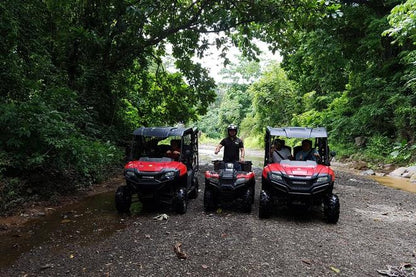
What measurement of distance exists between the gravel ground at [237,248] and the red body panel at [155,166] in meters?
1.02

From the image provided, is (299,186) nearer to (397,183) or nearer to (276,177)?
(276,177)

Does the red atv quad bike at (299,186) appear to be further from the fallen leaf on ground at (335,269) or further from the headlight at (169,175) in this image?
the fallen leaf on ground at (335,269)

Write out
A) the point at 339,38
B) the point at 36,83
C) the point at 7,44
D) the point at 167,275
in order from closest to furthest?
the point at 167,275
the point at 7,44
the point at 36,83
the point at 339,38

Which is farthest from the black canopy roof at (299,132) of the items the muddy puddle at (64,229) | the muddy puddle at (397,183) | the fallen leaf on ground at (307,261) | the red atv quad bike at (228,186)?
the muddy puddle at (397,183)

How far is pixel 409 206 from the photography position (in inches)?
331

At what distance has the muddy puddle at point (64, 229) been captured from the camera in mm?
5207

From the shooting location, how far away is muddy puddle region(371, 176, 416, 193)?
446 inches

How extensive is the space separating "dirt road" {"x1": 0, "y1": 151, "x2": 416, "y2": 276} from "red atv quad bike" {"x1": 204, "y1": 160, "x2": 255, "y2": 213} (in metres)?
0.30

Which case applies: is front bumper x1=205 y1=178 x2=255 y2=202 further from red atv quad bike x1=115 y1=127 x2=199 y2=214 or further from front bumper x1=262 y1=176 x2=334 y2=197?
front bumper x1=262 y1=176 x2=334 y2=197

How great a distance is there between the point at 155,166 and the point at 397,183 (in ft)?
33.4

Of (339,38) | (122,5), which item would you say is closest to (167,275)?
(122,5)

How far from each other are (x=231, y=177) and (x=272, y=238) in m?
1.81

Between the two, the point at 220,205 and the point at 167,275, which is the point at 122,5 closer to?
the point at 220,205

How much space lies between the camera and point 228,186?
22.5ft
